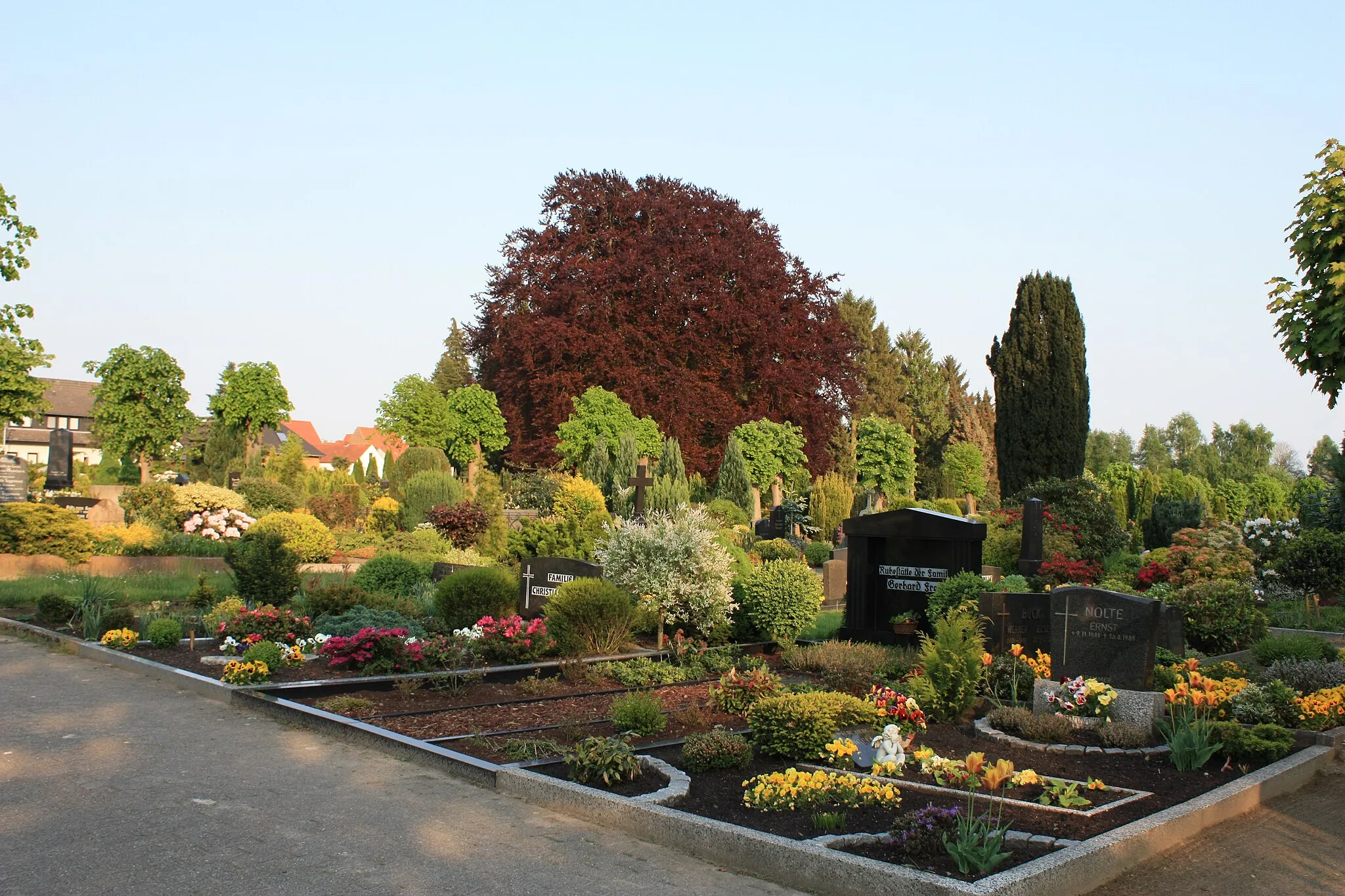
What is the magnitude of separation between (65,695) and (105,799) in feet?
12.6

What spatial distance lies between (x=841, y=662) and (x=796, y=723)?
3.88 m

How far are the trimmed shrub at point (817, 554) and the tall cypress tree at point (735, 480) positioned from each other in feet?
21.5

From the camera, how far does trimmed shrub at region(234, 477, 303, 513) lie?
84.6 feet

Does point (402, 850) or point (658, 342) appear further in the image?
point (658, 342)

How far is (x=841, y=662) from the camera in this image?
11.2m

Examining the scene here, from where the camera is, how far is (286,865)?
528 centimetres

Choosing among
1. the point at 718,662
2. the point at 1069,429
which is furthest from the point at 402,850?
the point at 1069,429

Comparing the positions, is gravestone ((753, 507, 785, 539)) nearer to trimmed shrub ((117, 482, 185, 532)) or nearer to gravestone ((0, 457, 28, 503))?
trimmed shrub ((117, 482, 185, 532))

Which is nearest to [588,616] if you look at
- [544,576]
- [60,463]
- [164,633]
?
[544,576]

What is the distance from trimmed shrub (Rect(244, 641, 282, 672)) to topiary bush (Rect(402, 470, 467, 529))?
15.0 meters

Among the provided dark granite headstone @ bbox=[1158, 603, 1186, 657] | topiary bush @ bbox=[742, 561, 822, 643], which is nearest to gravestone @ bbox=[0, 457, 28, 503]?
topiary bush @ bbox=[742, 561, 822, 643]

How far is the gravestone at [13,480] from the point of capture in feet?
84.5

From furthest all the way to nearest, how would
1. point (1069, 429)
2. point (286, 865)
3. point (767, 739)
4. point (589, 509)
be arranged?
point (1069, 429)
point (589, 509)
point (767, 739)
point (286, 865)

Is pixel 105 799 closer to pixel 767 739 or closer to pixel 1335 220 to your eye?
pixel 767 739
